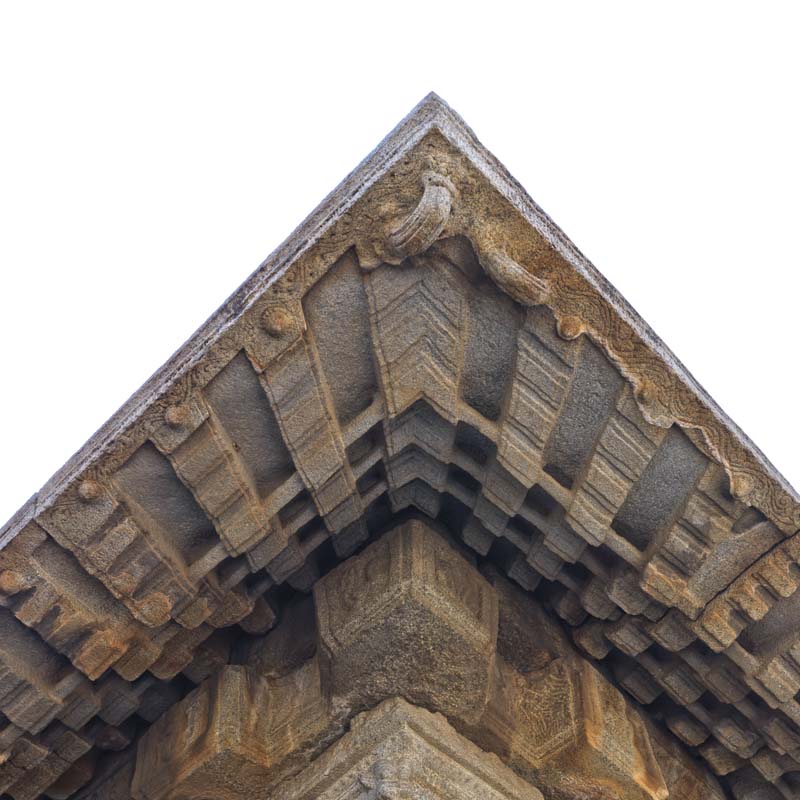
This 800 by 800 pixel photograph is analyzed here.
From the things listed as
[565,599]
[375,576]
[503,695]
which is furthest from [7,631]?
[565,599]

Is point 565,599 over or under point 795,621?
over

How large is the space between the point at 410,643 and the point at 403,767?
0.55 meters

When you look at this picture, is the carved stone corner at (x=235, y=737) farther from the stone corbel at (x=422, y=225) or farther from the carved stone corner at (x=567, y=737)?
the stone corbel at (x=422, y=225)

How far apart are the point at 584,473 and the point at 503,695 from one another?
1225 mm

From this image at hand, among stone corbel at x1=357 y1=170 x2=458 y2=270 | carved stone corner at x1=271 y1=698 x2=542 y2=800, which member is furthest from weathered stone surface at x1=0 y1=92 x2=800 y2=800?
carved stone corner at x1=271 y1=698 x2=542 y2=800

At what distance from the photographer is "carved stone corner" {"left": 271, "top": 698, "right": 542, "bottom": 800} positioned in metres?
4.27

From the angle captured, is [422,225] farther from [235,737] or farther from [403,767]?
[235,737]

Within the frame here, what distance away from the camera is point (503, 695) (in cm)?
493

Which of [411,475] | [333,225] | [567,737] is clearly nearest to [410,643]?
[411,475]

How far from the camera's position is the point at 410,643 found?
15.2 ft

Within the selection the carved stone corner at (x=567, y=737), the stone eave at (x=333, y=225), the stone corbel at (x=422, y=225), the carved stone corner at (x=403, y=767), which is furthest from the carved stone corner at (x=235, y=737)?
the stone corbel at (x=422, y=225)

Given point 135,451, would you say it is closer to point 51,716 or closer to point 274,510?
point 274,510

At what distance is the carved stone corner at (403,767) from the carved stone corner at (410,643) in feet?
0.33

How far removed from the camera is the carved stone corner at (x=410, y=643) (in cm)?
464
